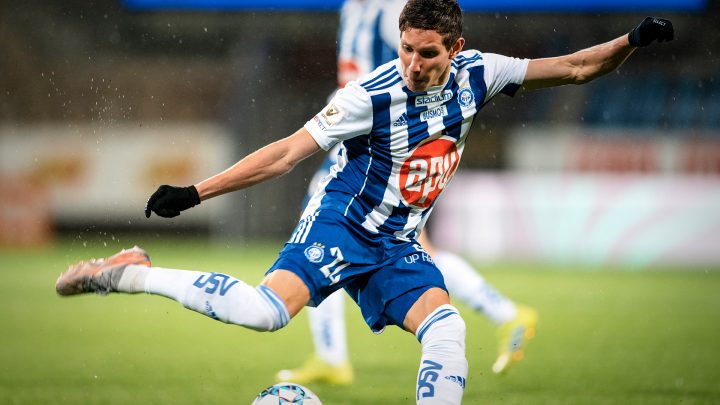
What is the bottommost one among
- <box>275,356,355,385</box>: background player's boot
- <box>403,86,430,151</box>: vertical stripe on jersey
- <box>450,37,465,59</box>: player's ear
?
<box>275,356,355,385</box>: background player's boot

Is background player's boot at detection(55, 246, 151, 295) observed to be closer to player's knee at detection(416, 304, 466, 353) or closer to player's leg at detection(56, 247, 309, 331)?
player's leg at detection(56, 247, 309, 331)

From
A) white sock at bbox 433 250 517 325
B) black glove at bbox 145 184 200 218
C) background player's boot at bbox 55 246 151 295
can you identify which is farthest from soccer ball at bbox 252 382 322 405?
white sock at bbox 433 250 517 325

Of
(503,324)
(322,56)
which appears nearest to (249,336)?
(503,324)

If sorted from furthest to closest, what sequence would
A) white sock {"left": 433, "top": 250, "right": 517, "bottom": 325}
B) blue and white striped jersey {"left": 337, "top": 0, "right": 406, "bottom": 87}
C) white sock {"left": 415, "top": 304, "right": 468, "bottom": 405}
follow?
blue and white striped jersey {"left": 337, "top": 0, "right": 406, "bottom": 87}, white sock {"left": 433, "top": 250, "right": 517, "bottom": 325}, white sock {"left": 415, "top": 304, "right": 468, "bottom": 405}

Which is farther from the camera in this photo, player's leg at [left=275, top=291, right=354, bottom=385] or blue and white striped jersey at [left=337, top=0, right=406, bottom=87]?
blue and white striped jersey at [left=337, top=0, right=406, bottom=87]

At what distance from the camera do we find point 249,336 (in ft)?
26.2

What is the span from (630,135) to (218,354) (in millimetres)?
9564

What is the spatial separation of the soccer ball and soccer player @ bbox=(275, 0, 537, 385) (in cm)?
167

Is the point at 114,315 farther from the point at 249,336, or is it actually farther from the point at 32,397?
the point at 32,397

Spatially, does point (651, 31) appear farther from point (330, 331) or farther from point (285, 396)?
point (330, 331)

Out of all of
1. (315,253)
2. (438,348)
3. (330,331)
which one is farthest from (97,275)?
(330,331)

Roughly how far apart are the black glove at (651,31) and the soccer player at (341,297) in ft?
5.95

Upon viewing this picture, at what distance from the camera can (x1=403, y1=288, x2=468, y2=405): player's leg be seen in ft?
11.3

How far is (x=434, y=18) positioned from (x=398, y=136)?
0.49 metres
